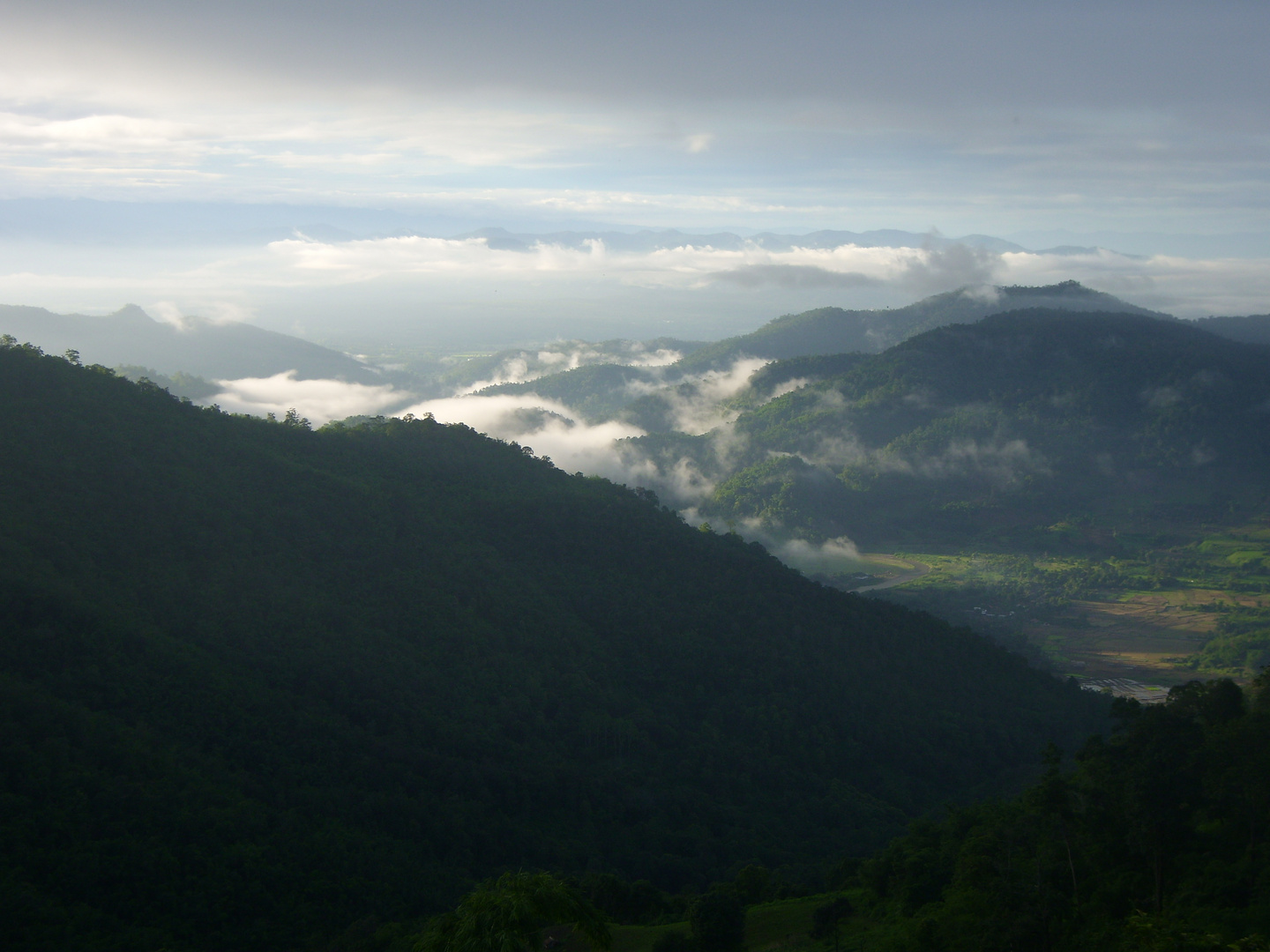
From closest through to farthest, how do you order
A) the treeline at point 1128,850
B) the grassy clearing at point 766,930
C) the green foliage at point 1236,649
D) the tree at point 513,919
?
the tree at point 513,919 < the treeline at point 1128,850 < the grassy clearing at point 766,930 < the green foliage at point 1236,649

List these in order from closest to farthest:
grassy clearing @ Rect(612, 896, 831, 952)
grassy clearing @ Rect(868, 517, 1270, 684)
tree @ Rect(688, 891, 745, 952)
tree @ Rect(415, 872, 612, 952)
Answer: tree @ Rect(415, 872, 612, 952) → tree @ Rect(688, 891, 745, 952) → grassy clearing @ Rect(612, 896, 831, 952) → grassy clearing @ Rect(868, 517, 1270, 684)

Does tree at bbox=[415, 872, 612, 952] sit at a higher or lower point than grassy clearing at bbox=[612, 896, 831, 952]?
higher

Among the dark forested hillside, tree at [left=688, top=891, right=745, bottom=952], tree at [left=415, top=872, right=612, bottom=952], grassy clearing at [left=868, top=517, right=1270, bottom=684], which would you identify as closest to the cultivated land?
grassy clearing at [left=868, top=517, right=1270, bottom=684]

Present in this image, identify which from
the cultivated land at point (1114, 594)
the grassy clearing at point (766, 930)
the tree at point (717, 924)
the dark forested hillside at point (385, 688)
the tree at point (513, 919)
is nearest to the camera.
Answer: the tree at point (513, 919)

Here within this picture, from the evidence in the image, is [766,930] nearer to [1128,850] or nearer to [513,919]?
[1128,850]

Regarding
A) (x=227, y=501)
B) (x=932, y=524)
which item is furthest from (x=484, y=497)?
(x=932, y=524)

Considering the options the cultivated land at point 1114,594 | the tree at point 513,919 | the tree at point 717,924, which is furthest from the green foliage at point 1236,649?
the tree at point 513,919

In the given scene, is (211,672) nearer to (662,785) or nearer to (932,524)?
(662,785)

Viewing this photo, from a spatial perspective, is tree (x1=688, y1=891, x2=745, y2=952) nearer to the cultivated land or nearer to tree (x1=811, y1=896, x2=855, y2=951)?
tree (x1=811, y1=896, x2=855, y2=951)

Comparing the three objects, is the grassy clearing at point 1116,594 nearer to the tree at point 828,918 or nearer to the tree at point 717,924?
the tree at point 828,918
